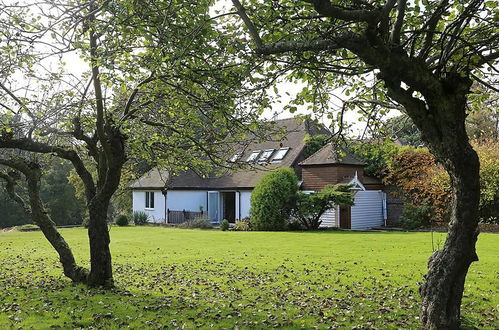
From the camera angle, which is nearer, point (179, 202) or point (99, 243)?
point (99, 243)

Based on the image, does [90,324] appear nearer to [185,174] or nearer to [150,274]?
[150,274]

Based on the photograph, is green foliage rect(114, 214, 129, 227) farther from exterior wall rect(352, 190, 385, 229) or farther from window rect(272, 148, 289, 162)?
exterior wall rect(352, 190, 385, 229)

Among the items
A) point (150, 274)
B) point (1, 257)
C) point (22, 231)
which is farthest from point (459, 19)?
point (22, 231)

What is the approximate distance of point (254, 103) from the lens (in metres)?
8.36

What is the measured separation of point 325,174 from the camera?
27.0 metres

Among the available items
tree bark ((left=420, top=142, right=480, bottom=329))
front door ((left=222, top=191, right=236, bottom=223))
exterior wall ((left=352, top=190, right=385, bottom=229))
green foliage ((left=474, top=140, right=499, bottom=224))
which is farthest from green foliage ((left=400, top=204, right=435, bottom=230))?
tree bark ((left=420, top=142, right=480, bottom=329))

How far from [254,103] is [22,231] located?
26156 millimetres

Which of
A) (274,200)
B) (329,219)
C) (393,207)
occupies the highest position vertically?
(274,200)

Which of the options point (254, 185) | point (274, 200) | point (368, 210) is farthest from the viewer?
point (254, 185)

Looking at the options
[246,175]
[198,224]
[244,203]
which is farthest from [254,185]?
[198,224]

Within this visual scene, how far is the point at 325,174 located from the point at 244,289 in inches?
707

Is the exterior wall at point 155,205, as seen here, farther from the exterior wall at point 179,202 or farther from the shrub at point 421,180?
the shrub at point 421,180

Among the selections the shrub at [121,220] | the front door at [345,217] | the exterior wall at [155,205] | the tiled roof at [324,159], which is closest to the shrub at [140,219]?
the exterior wall at [155,205]

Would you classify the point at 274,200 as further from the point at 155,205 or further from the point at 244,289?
the point at 244,289
